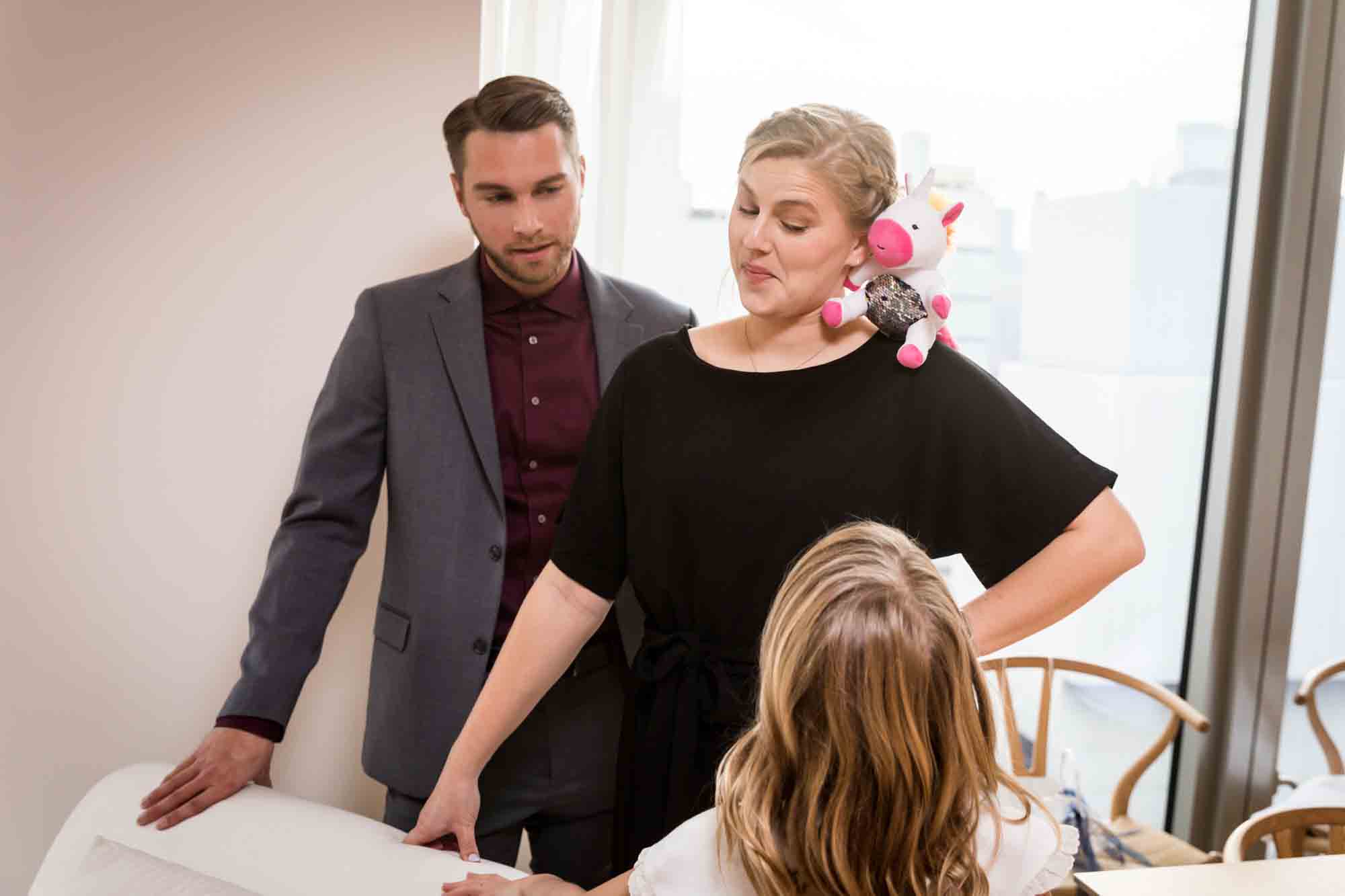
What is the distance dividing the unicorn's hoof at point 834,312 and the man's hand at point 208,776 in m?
1.02

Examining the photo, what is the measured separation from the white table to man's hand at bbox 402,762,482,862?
811 millimetres

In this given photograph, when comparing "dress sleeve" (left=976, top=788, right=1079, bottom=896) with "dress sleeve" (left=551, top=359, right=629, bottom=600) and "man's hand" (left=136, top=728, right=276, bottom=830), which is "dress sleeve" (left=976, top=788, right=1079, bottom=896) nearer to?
"dress sleeve" (left=551, top=359, right=629, bottom=600)

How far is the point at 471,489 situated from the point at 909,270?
74 centimetres

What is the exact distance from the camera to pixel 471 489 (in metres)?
1.69

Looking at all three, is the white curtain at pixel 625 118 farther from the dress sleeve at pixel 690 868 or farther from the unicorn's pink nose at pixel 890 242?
the dress sleeve at pixel 690 868

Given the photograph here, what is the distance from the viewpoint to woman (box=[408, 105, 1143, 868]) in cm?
131

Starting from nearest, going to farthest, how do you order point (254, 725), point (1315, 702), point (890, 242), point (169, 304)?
point (890, 242), point (254, 725), point (169, 304), point (1315, 702)

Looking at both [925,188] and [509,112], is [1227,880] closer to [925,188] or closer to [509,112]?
[925,188]

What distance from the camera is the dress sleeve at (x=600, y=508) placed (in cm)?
145

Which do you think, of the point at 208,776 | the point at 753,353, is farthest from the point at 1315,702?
the point at 208,776

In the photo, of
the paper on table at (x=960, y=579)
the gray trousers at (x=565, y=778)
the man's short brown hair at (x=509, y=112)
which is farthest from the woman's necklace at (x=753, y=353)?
the paper on table at (x=960, y=579)

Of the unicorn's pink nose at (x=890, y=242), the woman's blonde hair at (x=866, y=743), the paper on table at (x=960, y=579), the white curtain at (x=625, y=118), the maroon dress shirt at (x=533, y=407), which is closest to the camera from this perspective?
the woman's blonde hair at (x=866, y=743)

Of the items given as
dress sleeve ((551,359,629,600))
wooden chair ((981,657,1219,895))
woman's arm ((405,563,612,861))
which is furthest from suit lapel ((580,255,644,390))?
wooden chair ((981,657,1219,895))

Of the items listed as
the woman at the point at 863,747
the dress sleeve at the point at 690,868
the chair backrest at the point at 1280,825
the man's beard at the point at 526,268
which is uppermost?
the man's beard at the point at 526,268
